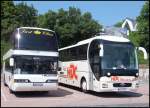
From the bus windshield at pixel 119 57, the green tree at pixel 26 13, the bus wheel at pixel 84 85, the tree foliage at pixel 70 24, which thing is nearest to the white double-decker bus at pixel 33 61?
the bus windshield at pixel 119 57

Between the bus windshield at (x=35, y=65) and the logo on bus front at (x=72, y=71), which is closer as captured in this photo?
the bus windshield at (x=35, y=65)

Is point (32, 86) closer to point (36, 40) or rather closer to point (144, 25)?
point (36, 40)

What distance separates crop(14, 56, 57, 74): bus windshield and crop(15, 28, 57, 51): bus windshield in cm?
55

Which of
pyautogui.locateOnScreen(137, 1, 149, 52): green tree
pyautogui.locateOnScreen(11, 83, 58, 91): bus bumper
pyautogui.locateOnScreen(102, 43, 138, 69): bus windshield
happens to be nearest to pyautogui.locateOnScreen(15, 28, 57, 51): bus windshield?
pyautogui.locateOnScreen(11, 83, 58, 91): bus bumper

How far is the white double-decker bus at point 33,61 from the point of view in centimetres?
1989

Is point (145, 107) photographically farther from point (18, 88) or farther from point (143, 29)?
point (143, 29)

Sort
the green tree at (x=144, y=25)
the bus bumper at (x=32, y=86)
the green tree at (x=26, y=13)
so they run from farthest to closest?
the green tree at (x=26, y=13), the green tree at (x=144, y=25), the bus bumper at (x=32, y=86)

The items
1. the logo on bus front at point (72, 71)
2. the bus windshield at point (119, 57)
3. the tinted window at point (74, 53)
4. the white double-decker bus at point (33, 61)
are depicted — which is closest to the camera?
the white double-decker bus at point (33, 61)

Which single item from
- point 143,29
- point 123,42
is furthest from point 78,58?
point 143,29

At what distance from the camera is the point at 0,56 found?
33812mm

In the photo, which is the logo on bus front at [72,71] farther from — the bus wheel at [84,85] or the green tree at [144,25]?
the green tree at [144,25]

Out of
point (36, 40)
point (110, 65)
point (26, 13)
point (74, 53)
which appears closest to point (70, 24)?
point (26, 13)

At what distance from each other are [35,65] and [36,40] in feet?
4.42

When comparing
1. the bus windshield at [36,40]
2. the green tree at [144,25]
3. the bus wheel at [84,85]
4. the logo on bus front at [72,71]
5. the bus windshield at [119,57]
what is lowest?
the bus wheel at [84,85]
